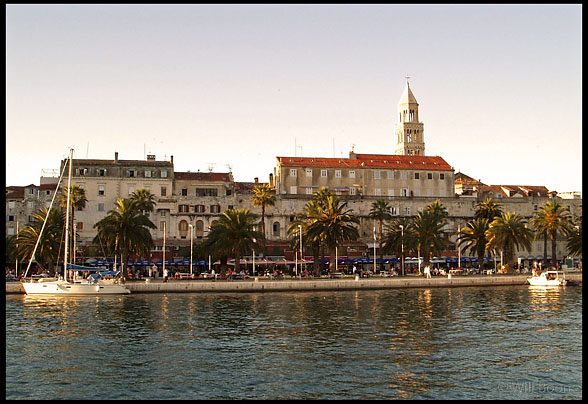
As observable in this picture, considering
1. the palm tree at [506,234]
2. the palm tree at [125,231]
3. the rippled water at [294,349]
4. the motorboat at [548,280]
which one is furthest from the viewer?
the palm tree at [506,234]

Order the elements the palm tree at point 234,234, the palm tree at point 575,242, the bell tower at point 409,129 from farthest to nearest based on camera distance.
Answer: the bell tower at point 409,129
the palm tree at point 575,242
the palm tree at point 234,234

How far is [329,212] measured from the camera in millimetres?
90375

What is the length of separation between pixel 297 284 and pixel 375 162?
160ft

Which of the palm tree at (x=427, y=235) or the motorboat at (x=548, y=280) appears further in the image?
the palm tree at (x=427, y=235)

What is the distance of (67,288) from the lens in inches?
2827

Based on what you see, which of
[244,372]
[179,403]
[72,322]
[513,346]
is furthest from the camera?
[72,322]

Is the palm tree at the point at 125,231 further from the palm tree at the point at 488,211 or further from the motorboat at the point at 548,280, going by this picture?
the palm tree at the point at 488,211

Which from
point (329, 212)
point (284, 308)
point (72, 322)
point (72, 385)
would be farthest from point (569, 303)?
point (72, 385)

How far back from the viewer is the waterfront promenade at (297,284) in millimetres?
77562

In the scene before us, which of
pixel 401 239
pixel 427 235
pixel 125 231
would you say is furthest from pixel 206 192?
pixel 427 235

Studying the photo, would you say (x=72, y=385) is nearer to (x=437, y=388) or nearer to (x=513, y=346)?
(x=437, y=388)

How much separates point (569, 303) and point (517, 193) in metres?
69.5

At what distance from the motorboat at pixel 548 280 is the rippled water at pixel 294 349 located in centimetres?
2087

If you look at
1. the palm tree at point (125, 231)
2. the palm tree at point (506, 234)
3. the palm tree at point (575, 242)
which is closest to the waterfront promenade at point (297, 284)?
the palm tree at point (125, 231)
